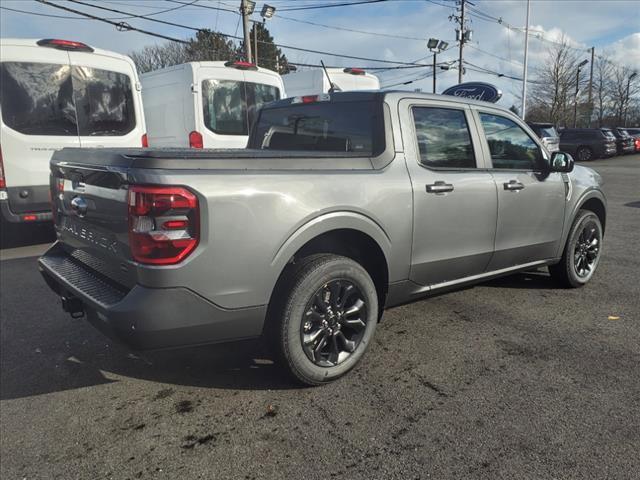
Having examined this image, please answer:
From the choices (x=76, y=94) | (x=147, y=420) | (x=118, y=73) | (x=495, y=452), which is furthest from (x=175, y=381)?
(x=118, y=73)

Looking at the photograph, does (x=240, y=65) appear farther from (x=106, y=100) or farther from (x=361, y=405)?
(x=361, y=405)

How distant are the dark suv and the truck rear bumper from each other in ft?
108

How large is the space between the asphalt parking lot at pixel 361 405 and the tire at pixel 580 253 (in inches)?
22.2

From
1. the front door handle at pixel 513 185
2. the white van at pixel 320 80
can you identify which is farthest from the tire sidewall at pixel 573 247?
the white van at pixel 320 80

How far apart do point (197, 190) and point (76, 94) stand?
5682 millimetres

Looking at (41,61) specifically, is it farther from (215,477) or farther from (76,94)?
(215,477)

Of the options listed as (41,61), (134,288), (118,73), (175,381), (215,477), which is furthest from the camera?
(118,73)

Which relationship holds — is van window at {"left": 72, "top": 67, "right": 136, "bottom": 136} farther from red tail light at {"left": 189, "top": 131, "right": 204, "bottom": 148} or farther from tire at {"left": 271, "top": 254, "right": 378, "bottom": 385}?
tire at {"left": 271, "top": 254, "right": 378, "bottom": 385}

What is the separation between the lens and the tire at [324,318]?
294 centimetres

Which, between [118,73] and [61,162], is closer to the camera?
[61,162]

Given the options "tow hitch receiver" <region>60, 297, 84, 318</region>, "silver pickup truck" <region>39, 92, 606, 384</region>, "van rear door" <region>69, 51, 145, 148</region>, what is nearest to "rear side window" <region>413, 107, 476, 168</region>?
"silver pickup truck" <region>39, 92, 606, 384</region>

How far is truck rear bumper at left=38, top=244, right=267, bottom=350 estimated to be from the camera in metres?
2.54

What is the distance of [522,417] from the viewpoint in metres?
2.82

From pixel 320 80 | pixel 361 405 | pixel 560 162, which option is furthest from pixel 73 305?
pixel 320 80
